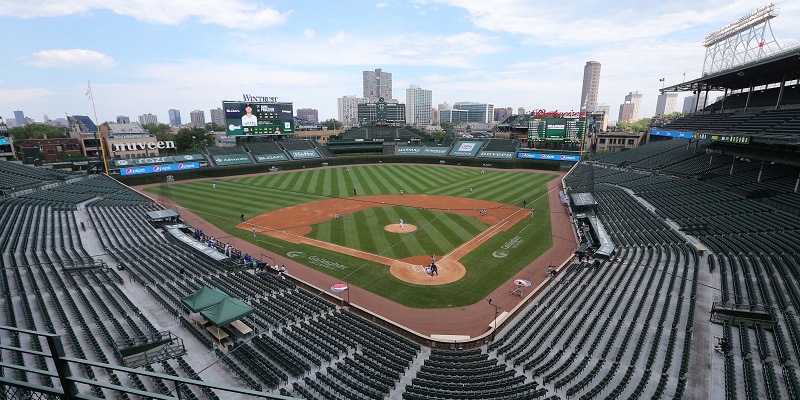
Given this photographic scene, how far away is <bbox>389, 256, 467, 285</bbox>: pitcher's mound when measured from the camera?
81.7 ft

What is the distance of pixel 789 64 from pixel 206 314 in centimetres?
4915

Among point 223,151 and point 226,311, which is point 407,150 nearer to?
point 223,151

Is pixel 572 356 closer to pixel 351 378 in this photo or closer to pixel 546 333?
pixel 546 333

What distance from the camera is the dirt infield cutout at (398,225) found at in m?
26.4

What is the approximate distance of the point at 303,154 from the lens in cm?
7625

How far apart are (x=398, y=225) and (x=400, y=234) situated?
268 centimetres

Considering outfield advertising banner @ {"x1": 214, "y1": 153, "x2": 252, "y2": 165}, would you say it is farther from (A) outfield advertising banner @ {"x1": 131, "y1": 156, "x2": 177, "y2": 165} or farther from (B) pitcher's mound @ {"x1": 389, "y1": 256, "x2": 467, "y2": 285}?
(B) pitcher's mound @ {"x1": 389, "y1": 256, "x2": 467, "y2": 285}

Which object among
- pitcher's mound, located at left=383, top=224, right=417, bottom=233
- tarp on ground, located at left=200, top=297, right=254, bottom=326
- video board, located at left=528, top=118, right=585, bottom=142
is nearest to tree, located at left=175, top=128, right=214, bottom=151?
pitcher's mound, located at left=383, top=224, right=417, bottom=233

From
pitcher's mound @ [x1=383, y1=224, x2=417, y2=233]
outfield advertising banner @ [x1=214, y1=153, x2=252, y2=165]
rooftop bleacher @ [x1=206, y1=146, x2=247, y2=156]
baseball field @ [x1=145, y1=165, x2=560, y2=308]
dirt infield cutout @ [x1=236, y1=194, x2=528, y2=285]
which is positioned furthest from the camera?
rooftop bleacher @ [x1=206, y1=146, x2=247, y2=156]

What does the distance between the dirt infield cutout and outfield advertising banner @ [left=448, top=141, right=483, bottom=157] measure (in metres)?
32.0

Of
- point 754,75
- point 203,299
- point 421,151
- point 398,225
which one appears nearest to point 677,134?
point 754,75

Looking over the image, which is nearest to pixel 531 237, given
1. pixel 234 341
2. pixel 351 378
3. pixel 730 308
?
pixel 730 308

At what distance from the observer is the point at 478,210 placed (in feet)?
137

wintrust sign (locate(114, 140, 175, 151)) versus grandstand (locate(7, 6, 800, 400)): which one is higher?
wintrust sign (locate(114, 140, 175, 151))
